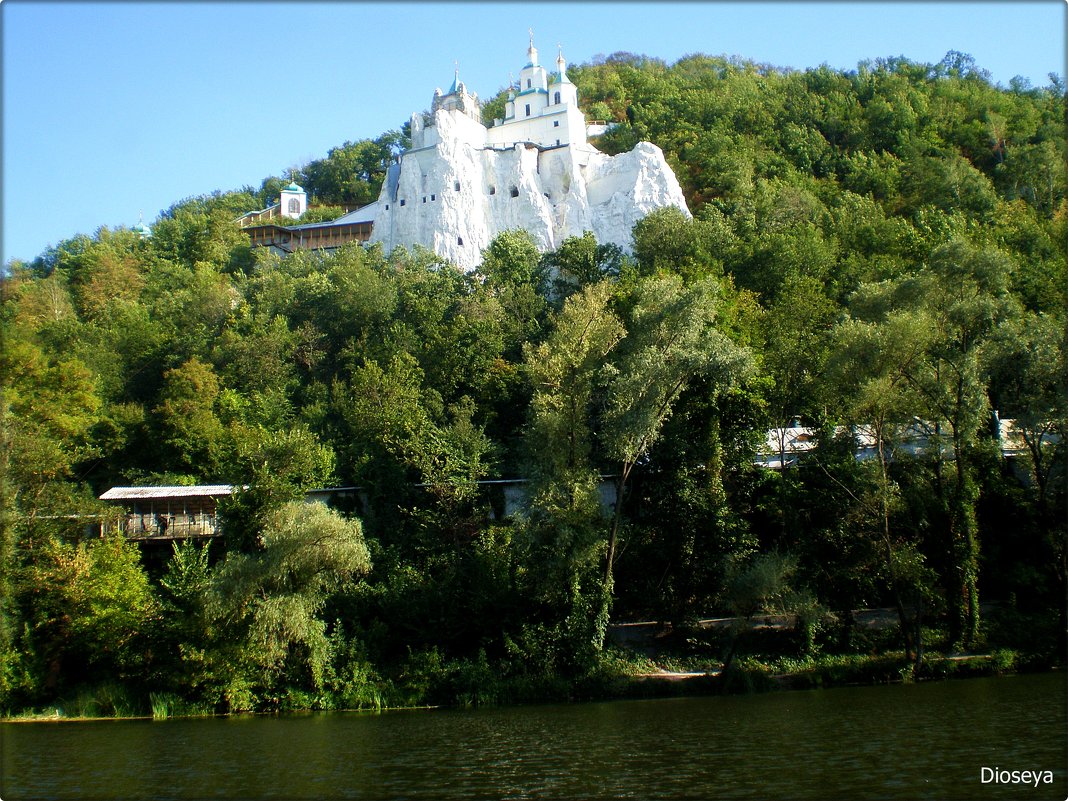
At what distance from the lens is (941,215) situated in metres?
50.0

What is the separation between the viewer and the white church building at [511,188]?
54250 millimetres

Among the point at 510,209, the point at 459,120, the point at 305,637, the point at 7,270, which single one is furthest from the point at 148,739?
the point at 7,270

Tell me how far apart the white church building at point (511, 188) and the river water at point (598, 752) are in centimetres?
3466

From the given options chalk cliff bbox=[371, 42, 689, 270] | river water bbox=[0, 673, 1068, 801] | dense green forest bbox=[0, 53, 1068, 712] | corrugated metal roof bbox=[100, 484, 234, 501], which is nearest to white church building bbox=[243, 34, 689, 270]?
chalk cliff bbox=[371, 42, 689, 270]

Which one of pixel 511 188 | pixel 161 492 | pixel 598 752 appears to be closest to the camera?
pixel 598 752

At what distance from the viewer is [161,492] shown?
1208 inches

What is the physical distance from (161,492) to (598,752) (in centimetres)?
1890

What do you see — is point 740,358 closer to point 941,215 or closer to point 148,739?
point 148,739

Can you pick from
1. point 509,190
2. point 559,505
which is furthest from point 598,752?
point 509,190

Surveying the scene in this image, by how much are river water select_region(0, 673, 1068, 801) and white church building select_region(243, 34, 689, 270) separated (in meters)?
34.7

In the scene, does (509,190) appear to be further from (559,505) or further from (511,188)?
(559,505)

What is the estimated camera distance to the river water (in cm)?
1434

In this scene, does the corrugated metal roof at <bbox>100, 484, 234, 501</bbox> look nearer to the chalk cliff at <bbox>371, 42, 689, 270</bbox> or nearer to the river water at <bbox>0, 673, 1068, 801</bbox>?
the river water at <bbox>0, 673, 1068, 801</bbox>

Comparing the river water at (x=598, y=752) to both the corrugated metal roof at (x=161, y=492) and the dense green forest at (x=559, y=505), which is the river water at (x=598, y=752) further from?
the corrugated metal roof at (x=161, y=492)
